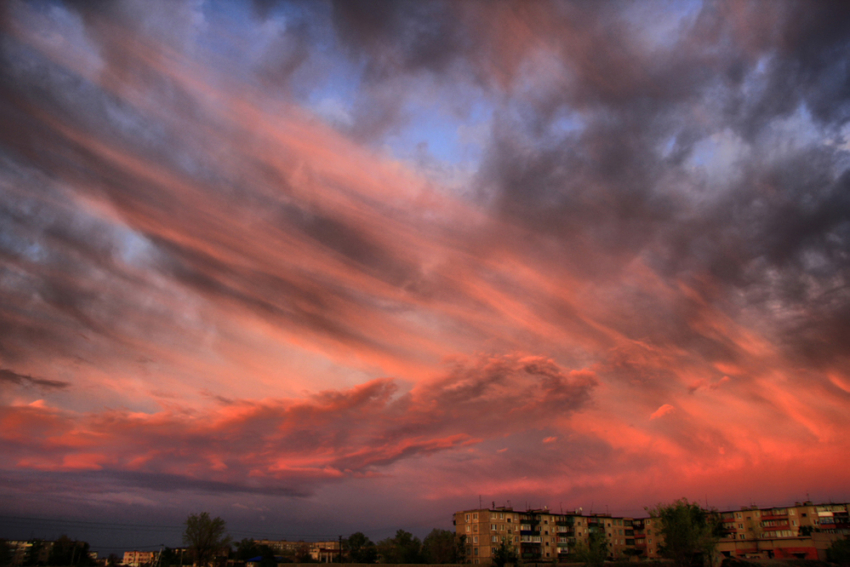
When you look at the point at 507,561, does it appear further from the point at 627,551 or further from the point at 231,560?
the point at 231,560

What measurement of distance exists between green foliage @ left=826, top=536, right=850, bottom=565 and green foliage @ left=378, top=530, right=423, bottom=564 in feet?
Result: 287

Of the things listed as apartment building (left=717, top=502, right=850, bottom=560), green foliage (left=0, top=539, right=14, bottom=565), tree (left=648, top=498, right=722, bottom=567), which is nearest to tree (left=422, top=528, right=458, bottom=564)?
tree (left=648, top=498, right=722, bottom=567)

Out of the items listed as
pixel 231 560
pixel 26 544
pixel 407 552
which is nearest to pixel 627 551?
pixel 407 552

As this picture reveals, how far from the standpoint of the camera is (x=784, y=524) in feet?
456

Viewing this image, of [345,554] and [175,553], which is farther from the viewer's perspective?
[345,554]

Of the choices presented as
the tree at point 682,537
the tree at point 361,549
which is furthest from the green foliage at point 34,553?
the tree at point 682,537

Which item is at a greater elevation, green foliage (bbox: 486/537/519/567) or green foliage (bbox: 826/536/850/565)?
green foliage (bbox: 826/536/850/565)

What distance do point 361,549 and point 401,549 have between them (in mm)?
21528

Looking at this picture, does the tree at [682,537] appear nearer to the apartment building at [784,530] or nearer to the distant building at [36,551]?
the apartment building at [784,530]

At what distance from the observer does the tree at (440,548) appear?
13225cm

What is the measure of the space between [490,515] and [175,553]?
91.1 metres

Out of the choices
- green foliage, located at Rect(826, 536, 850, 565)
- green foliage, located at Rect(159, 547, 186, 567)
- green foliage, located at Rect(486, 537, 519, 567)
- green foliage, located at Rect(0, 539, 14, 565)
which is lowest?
green foliage, located at Rect(159, 547, 186, 567)

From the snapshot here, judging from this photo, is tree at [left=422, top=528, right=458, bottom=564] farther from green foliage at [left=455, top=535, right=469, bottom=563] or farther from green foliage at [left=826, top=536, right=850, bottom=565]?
green foliage at [left=826, top=536, right=850, bottom=565]

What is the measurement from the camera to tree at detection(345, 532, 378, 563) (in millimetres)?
144875
